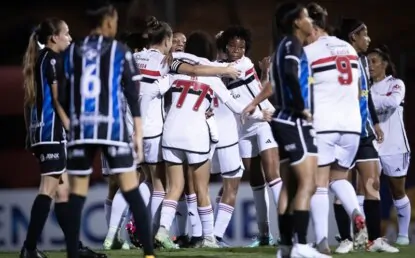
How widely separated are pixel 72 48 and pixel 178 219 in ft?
13.1

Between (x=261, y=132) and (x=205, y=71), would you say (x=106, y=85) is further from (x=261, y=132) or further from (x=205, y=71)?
(x=261, y=132)

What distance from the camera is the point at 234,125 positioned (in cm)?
1116

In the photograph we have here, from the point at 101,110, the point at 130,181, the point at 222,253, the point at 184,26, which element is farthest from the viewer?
the point at 184,26

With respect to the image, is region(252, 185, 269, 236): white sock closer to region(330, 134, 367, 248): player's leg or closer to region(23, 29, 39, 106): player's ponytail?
region(330, 134, 367, 248): player's leg

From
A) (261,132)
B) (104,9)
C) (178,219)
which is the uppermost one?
(104,9)

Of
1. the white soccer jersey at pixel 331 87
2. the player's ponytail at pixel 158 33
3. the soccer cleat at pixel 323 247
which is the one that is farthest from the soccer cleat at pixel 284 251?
the player's ponytail at pixel 158 33

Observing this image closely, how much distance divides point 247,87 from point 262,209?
3.98 ft

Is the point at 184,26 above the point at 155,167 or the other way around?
above

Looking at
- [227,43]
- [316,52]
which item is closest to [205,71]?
[227,43]

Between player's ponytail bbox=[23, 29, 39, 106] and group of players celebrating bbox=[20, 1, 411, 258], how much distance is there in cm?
1

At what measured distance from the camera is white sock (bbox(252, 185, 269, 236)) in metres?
11.3

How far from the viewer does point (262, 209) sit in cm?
1127

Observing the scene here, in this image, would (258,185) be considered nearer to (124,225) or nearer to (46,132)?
(124,225)

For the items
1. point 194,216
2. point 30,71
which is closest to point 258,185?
point 194,216
